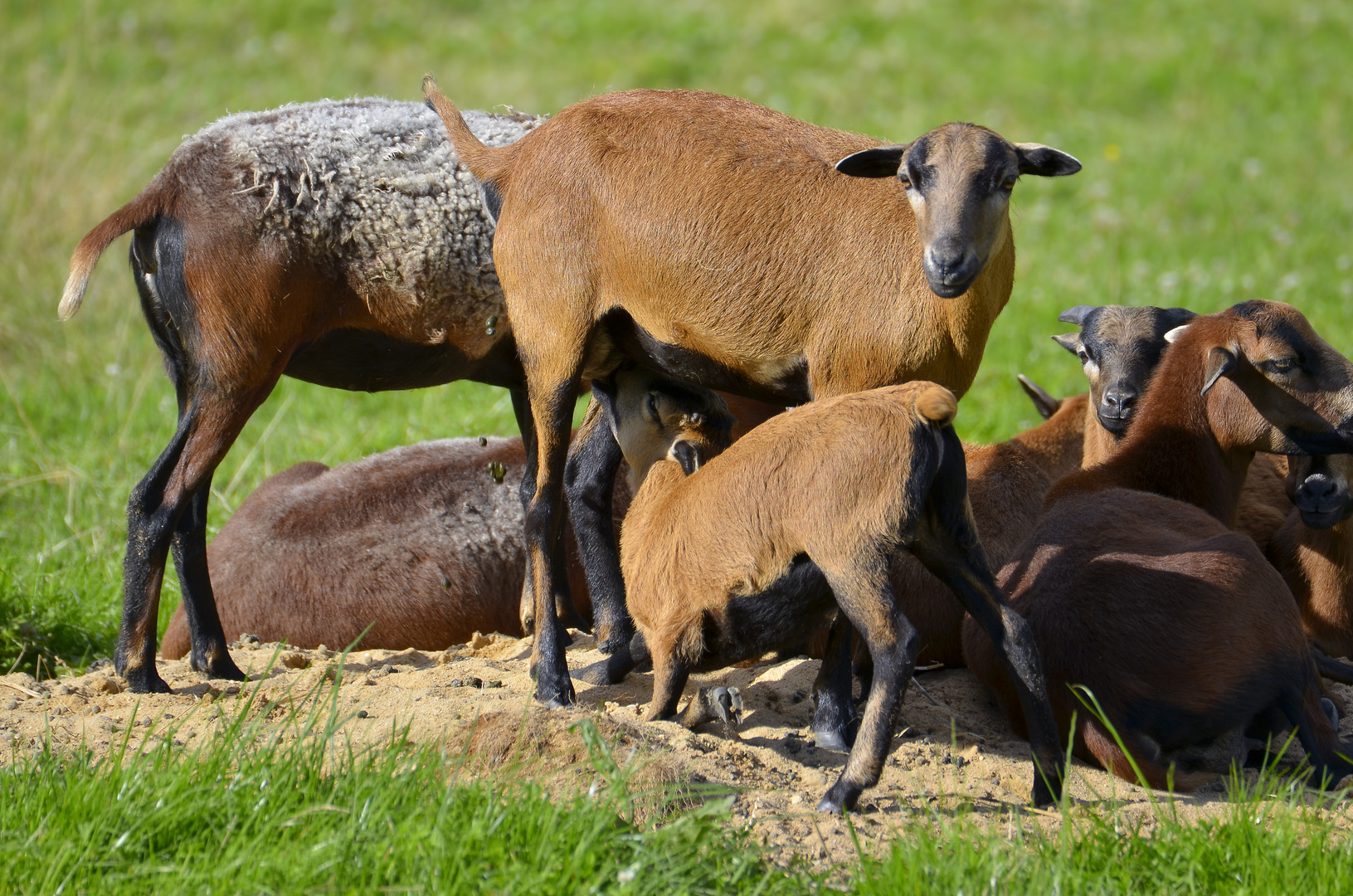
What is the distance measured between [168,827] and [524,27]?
50.6 feet

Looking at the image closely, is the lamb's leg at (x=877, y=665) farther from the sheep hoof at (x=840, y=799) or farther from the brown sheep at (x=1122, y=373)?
the brown sheep at (x=1122, y=373)

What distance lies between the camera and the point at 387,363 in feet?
19.1

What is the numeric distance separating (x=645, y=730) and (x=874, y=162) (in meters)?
2.09

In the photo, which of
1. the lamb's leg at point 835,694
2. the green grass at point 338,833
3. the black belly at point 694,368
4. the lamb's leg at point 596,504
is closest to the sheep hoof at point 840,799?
the green grass at point 338,833

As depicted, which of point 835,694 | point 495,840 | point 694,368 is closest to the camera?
point 495,840

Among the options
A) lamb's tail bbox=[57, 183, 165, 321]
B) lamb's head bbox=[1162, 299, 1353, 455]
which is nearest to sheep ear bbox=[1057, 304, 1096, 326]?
lamb's head bbox=[1162, 299, 1353, 455]

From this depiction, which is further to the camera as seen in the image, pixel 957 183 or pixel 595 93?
pixel 595 93

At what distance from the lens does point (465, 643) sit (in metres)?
6.25

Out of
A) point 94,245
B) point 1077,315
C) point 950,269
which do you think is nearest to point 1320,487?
point 1077,315

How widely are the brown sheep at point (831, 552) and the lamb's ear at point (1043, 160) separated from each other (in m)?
1.05

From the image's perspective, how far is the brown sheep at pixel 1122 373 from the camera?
553 cm

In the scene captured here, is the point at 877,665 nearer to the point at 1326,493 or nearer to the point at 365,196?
the point at 1326,493

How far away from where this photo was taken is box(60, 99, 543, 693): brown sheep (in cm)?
513

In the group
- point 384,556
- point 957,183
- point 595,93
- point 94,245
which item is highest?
point 957,183
